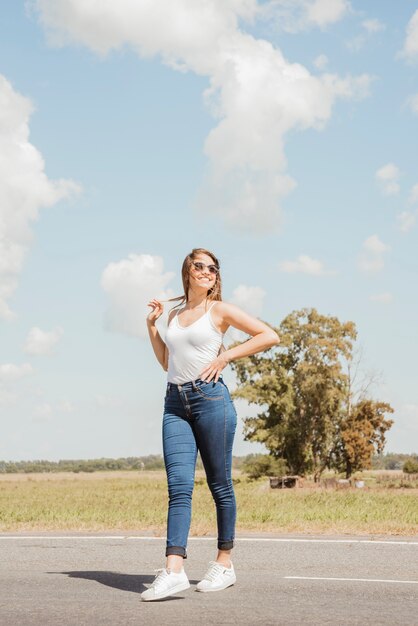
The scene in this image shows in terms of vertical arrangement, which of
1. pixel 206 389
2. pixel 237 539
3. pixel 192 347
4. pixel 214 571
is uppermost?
pixel 192 347

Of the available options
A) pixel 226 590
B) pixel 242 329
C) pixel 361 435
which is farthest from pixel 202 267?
pixel 361 435

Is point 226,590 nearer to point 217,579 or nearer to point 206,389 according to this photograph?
point 217,579

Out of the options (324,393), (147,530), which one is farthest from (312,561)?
(324,393)

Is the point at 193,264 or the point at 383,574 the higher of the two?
the point at 193,264

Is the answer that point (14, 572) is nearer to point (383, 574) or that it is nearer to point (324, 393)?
point (383, 574)

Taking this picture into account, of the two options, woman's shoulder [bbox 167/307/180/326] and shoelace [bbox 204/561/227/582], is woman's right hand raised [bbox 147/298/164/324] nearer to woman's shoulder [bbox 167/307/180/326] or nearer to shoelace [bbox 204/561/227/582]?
woman's shoulder [bbox 167/307/180/326]

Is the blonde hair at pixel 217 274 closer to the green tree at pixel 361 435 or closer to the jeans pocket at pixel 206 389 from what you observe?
the jeans pocket at pixel 206 389

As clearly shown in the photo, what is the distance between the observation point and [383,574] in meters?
7.02

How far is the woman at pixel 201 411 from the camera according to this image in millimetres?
5957

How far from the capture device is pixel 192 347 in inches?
237

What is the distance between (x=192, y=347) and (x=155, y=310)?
0.65 metres

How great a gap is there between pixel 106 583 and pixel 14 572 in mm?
1110

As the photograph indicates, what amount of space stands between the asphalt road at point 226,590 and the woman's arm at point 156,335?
1.71 meters

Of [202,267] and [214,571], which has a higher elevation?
[202,267]
